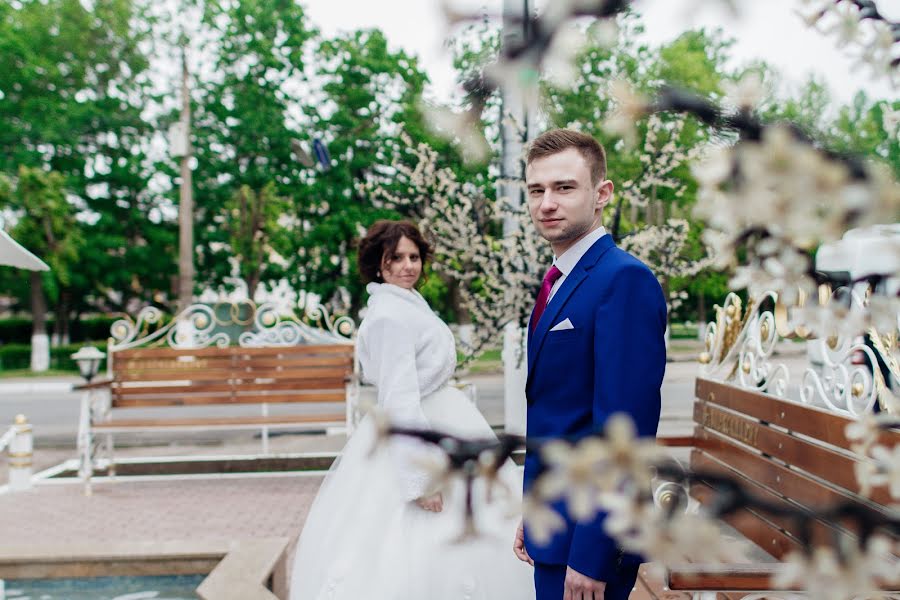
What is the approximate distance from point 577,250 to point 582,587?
87 centimetres

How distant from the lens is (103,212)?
24.2 metres

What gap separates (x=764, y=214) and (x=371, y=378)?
282 centimetres

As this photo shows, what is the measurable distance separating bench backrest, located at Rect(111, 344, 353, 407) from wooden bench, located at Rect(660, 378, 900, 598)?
4.73 meters

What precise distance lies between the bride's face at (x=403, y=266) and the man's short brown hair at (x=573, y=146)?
150 centimetres

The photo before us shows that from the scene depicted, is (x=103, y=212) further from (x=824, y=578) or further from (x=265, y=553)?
(x=824, y=578)

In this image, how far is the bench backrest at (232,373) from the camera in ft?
25.6

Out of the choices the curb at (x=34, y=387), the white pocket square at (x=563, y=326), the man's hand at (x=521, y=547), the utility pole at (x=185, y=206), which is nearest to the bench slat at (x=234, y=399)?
the man's hand at (x=521, y=547)

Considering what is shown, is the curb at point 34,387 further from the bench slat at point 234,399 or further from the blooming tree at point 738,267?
the blooming tree at point 738,267

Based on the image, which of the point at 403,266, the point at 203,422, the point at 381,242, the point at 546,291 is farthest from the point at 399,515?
the point at 203,422

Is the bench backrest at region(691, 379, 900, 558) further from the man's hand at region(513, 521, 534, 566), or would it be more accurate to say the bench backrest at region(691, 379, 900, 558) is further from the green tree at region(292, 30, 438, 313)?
the green tree at region(292, 30, 438, 313)

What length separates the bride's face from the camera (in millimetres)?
3447

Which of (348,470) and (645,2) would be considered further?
(348,470)

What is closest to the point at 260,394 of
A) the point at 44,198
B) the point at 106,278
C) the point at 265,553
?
the point at 265,553

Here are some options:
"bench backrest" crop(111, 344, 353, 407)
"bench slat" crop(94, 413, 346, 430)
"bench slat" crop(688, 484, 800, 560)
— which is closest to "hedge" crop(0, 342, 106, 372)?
"bench backrest" crop(111, 344, 353, 407)
